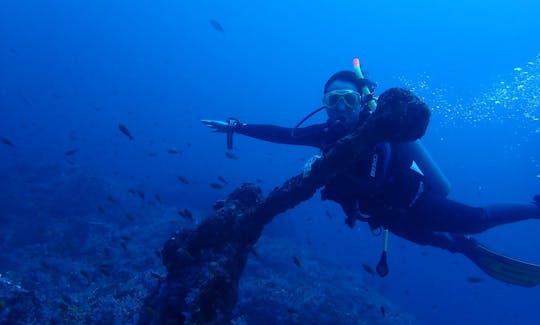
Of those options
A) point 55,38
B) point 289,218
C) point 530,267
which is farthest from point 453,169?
point 55,38

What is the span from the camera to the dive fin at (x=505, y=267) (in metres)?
6.68

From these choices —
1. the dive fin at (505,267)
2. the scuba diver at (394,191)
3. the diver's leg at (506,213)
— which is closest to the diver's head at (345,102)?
the scuba diver at (394,191)

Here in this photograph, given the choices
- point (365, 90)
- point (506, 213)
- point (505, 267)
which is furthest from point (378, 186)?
point (505, 267)

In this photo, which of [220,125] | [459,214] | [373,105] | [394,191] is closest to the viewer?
[373,105]

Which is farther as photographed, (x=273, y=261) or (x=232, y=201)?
(x=273, y=261)

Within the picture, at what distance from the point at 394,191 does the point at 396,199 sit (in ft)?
0.46

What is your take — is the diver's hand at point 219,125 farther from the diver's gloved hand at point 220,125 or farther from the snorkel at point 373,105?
the snorkel at point 373,105

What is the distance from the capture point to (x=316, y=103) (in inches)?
6570

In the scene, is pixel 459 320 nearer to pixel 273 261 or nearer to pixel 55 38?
pixel 273 261

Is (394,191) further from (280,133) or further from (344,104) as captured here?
(280,133)

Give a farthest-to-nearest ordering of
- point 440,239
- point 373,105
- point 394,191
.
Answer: point 440,239 → point 394,191 → point 373,105

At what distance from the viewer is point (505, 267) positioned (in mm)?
6855

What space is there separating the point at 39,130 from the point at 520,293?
202ft

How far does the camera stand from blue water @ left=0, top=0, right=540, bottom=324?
121 ft
